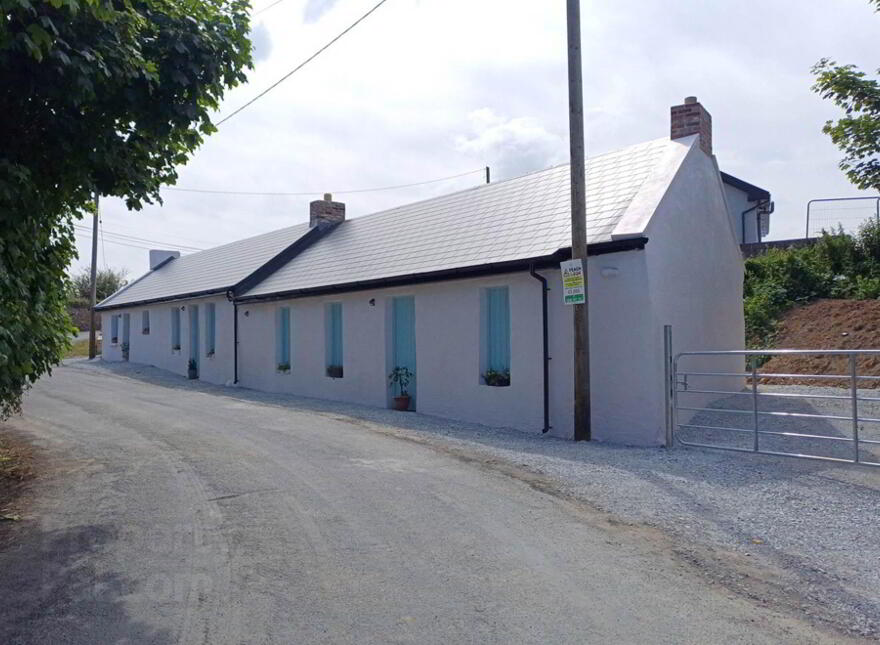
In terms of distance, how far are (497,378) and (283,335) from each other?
8898mm

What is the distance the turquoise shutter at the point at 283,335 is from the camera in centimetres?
2025

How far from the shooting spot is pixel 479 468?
8.96 meters

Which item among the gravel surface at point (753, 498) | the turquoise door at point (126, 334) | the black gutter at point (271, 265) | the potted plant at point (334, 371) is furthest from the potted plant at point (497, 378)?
the turquoise door at point (126, 334)

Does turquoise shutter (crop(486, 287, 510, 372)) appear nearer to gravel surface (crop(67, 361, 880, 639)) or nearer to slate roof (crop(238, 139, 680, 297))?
slate roof (crop(238, 139, 680, 297))

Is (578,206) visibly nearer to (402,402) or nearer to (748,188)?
(402,402)

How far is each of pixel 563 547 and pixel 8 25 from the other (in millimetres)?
5764

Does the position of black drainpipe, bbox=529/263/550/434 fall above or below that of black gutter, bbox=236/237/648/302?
below

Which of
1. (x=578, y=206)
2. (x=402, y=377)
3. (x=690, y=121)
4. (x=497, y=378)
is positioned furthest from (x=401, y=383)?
(x=690, y=121)

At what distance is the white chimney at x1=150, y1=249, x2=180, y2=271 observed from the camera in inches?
1502

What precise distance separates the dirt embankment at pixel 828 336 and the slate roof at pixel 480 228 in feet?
20.6

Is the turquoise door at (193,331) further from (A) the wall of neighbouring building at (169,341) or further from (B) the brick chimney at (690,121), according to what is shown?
(B) the brick chimney at (690,121)

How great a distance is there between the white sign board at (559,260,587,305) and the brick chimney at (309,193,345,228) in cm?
1528

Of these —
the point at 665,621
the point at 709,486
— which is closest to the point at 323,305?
the point at 709,486

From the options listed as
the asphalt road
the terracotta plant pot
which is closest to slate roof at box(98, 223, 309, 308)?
the terracotta plant pot
